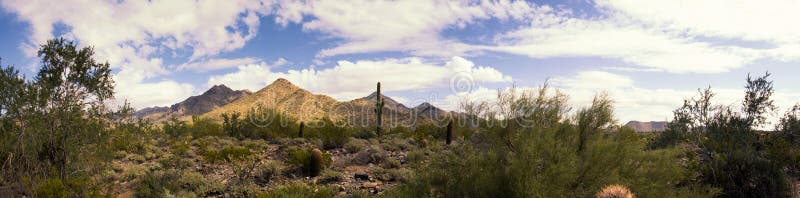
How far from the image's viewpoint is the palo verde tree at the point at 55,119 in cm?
936

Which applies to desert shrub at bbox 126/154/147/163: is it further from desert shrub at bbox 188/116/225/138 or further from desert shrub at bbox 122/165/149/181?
desert shrub at bbox 188/116/225/138

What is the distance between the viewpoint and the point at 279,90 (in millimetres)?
93062

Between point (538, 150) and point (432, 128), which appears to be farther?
point (432, 128)

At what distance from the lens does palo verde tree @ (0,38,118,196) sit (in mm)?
9359

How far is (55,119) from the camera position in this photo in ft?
32.4

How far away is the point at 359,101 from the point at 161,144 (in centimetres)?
5392

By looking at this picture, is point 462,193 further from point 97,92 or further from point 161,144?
point 161,144

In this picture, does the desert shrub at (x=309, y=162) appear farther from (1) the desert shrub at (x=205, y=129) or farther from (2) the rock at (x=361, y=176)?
(1) the desert shrub at (x=205, y=129)

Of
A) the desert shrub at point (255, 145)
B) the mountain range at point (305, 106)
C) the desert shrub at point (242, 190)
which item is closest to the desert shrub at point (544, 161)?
the desert shrub at point (242, 190)

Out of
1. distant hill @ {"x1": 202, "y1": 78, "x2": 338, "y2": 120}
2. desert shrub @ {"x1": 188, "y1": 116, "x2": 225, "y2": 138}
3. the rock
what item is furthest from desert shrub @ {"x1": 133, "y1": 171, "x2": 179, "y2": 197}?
distant hill @ {"x1": 202, "y1": 78, "x2": 338, "y2": 120}

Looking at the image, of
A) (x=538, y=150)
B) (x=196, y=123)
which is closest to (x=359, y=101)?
(x=196, y=123)

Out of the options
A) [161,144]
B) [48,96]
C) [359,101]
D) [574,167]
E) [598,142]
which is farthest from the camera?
[359,101]

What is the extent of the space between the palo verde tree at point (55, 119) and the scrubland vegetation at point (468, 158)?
23 millimetres

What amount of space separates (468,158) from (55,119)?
8.97 metres
